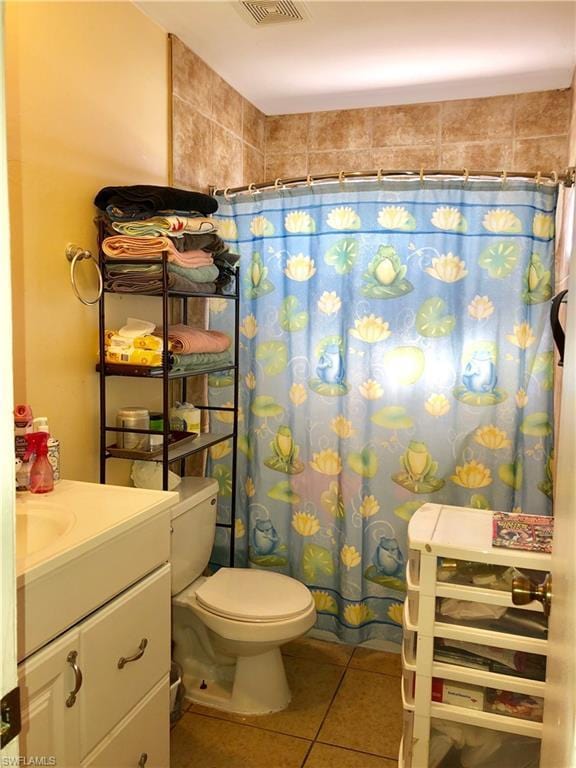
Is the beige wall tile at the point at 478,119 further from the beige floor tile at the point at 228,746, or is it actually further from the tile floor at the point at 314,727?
the beige floor tile at the point at 228,746

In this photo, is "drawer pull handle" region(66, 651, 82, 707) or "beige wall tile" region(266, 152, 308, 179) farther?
"beige wall tile" region(266, 152, 308, 179)

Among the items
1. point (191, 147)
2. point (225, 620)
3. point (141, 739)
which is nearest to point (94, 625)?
point (141, 739)

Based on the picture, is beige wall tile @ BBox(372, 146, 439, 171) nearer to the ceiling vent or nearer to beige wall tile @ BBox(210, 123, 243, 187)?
beige wall tile @ BBox(210, 123, 243, 187)

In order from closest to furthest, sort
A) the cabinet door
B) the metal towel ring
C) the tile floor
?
the cabinet door < the metal towel ring < the tile floor

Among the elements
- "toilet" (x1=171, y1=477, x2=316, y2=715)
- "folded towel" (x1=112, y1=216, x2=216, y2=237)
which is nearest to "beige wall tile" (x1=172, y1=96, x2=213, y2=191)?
"folded towel" (x1=112, y1=216, x2=216, y2=237)

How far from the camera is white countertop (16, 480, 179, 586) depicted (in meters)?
1.24

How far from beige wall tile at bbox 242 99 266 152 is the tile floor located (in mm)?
2423

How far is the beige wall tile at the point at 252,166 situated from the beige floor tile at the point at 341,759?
243 cm

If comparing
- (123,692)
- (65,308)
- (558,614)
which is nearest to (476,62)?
(65,308)

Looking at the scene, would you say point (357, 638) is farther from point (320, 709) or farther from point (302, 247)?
point (302, 247)

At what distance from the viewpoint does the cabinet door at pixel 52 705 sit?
1.18 metres

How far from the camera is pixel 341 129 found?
317 cm

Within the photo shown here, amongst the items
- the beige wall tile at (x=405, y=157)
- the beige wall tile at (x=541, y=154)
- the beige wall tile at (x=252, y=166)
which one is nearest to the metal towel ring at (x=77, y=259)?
the beige wall tile at (x=252, y=166)

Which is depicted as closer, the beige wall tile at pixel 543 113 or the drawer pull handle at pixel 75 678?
the drawer pull handle at pixel 75 678
